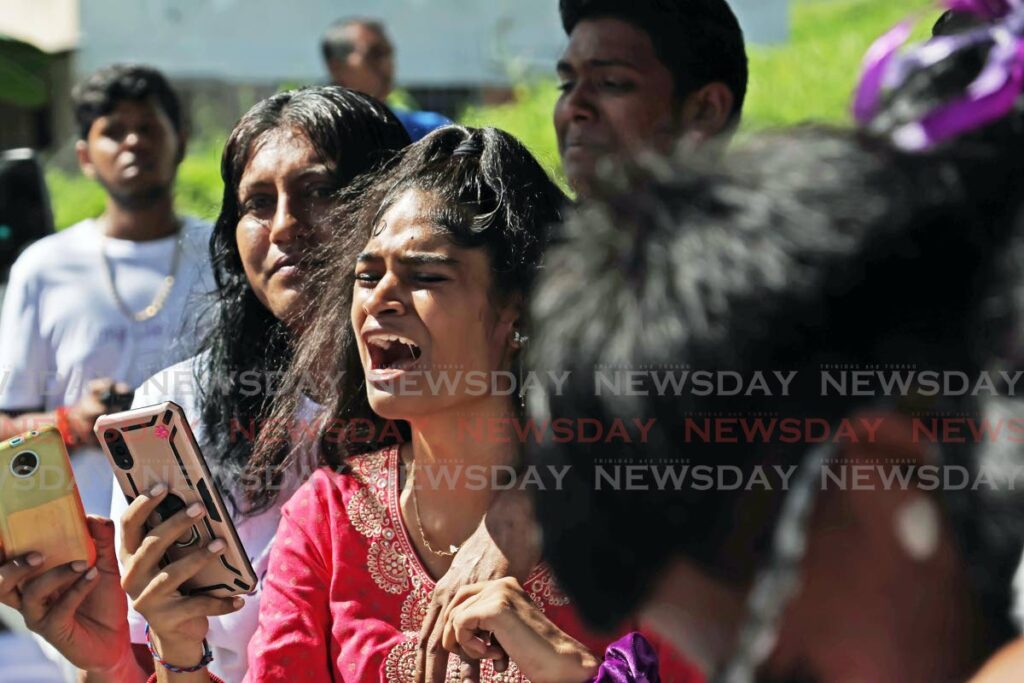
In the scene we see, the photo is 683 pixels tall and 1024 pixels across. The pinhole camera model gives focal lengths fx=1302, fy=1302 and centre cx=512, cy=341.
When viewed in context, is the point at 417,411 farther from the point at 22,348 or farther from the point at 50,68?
the point at 50,68

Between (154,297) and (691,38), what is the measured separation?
1651 mm

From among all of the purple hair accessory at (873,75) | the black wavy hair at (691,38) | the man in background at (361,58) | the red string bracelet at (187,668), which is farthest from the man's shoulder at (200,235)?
the purple hair accessory at (873,75)

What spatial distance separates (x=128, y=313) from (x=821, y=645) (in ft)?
8.81

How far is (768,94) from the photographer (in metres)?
7.23

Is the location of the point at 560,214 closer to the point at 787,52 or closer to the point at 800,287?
the point at 800,287

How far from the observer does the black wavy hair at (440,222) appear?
6.18 feet

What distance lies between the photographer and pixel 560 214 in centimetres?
195

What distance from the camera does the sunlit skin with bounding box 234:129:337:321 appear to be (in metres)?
2.19

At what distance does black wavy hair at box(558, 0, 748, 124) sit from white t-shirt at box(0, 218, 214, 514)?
3.79 feet

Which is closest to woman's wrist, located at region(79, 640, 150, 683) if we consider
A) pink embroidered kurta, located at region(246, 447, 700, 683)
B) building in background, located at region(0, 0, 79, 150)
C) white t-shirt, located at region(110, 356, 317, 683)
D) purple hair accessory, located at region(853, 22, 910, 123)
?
white t-shirt, located at region(110, 356, 317, 683)

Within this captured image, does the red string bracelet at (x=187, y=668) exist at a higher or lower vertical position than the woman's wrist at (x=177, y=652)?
lower

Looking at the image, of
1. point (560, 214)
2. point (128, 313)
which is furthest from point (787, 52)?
point (560, 214)

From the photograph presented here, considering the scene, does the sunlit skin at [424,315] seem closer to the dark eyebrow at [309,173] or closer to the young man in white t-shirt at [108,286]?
the dark eyebrow at [309,173]

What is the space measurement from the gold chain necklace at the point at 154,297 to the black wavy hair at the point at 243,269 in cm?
94
